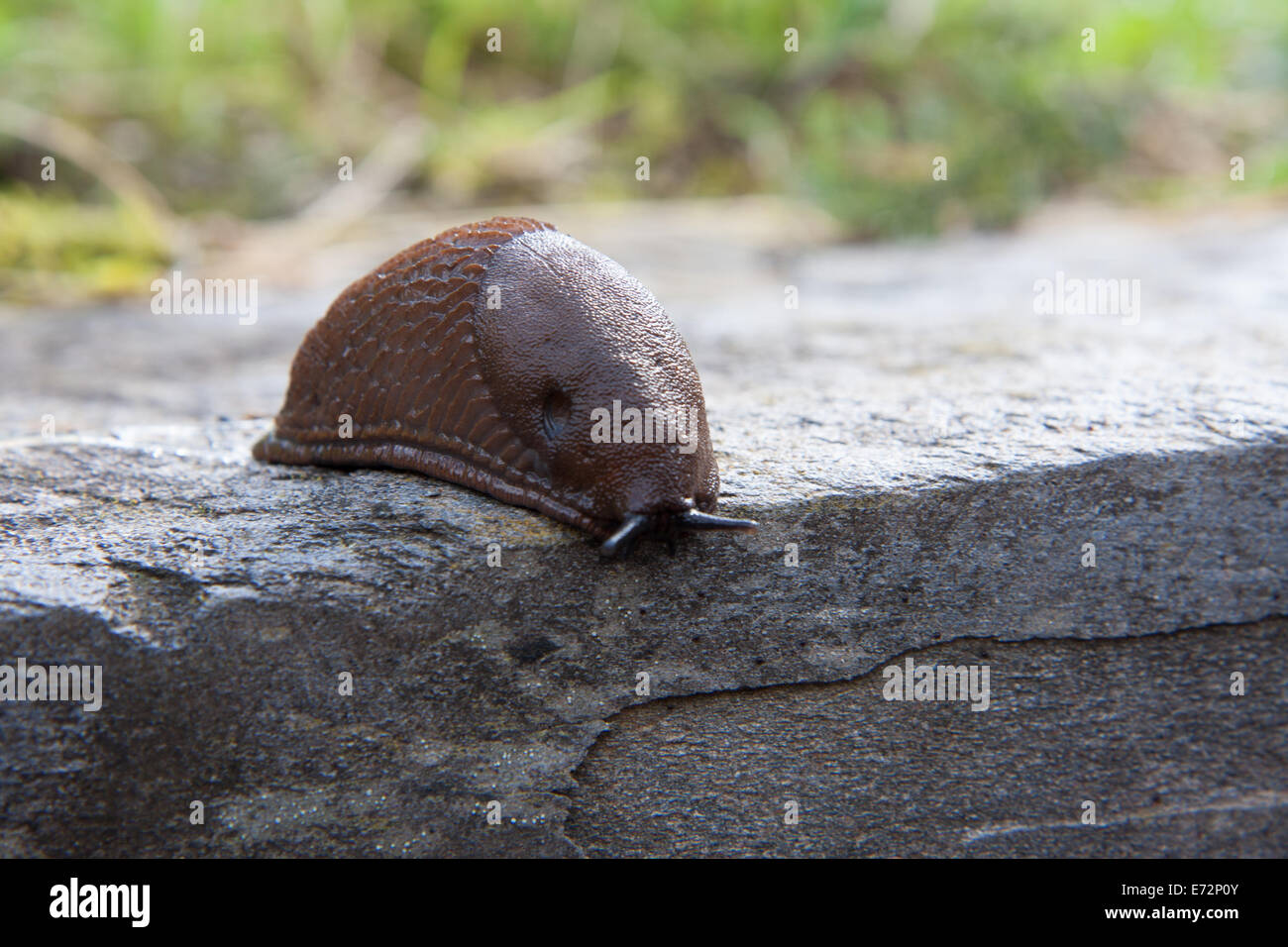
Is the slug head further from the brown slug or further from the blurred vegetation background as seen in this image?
the blurred vegetation background

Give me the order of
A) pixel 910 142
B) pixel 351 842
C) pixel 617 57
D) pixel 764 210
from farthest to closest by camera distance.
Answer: pixel 617 57 → pixel 764 210 → pixel 910 142 → pixel 351 842

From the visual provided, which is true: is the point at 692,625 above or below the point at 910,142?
below

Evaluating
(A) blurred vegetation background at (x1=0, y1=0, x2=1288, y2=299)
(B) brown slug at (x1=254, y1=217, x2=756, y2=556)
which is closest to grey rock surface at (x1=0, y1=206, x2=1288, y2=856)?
(B) brown slug at (x1=254, y1=217, x2=756, y2=556)

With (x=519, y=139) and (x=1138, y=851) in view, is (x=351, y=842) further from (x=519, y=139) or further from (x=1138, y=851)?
(x=519, y=139)

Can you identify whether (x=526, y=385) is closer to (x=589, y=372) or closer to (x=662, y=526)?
(x=589, y=372)

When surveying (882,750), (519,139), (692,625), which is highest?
(519,139)

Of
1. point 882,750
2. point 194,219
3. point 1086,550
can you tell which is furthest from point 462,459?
point 194,219

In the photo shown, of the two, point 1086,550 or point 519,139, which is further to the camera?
point 519,139
